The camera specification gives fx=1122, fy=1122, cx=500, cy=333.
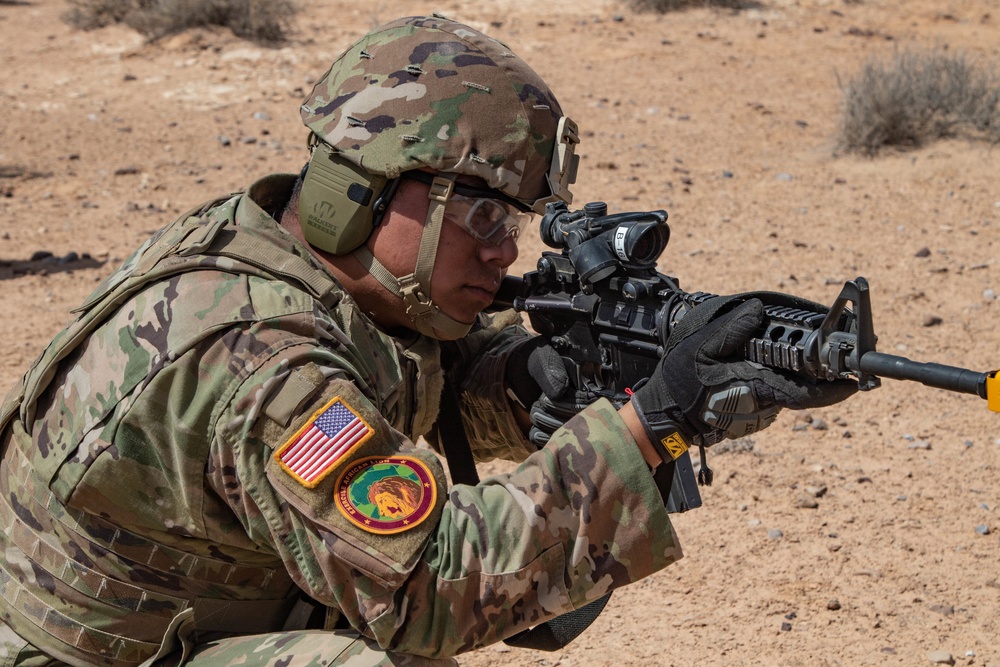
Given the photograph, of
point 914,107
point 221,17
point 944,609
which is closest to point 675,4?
point 914,107

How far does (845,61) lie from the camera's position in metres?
10.2

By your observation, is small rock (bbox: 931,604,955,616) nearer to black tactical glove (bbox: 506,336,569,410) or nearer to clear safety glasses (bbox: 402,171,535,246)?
black tactical glove (bbox: 506,336,569,410)

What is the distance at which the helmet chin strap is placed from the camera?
2.59 metres

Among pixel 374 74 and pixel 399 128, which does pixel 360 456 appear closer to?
pixel 399 128

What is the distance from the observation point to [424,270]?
2637 mm

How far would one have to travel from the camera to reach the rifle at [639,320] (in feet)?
6.86

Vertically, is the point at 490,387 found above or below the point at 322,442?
below

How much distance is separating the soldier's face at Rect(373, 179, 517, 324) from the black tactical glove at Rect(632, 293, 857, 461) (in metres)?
0.59

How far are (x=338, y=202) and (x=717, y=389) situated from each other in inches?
37.8

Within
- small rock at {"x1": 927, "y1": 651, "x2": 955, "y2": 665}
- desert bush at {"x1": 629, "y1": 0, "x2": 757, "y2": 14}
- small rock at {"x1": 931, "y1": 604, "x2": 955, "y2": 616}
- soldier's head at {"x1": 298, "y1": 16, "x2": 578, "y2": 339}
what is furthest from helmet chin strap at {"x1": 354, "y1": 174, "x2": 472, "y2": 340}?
desert bush at {"x1": 629, "y1": 0, "x2": 757, "y2": 14}

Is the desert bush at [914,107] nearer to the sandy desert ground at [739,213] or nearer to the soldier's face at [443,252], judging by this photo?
the sandy desert ground at [739,213]

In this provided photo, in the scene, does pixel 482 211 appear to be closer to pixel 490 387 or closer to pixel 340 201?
pixel 340 201

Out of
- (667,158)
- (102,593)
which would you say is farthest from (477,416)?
(667,158)

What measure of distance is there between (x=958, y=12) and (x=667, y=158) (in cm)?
567
